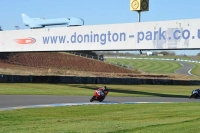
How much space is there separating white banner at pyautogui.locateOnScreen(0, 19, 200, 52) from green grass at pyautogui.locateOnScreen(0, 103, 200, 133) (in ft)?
30.5

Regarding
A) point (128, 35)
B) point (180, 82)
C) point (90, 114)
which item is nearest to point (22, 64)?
point (180, 82)

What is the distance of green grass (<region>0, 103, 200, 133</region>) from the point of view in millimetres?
11938

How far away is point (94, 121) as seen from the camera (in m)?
14.1

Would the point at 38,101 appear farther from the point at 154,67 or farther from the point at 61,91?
the point at 154,67

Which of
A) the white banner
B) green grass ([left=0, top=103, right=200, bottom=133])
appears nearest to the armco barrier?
the white banner

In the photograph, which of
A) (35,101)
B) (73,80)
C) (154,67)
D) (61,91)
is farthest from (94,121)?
(154,67)

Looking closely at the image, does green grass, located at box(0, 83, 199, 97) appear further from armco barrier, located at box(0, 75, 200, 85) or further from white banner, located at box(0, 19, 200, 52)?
white banner, located at box(0, 19, 200, 52)

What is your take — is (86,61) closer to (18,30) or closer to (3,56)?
(3,56)

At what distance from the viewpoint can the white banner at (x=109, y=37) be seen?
26705 mm

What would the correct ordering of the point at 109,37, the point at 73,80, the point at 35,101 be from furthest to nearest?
1. the point at 73,80
2. the point at 109,37
3. the point at 35,101

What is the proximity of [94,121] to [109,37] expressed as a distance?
16.8 m

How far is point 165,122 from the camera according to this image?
13727 millimetres

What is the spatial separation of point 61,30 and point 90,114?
1794 cm

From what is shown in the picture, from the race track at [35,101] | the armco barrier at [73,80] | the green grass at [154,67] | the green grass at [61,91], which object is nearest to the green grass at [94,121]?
the race track at [35,101]
